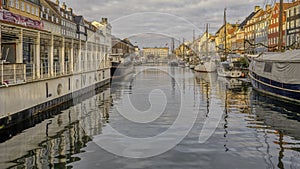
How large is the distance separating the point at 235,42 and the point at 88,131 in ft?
380

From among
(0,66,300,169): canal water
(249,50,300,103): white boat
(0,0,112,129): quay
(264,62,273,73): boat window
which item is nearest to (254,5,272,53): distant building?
(0,0,112,129): quay

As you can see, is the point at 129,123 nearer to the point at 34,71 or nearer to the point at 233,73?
the point at 34,71

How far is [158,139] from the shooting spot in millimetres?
15125

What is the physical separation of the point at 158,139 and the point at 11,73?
9.54m

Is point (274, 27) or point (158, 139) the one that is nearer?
point (158, 139)

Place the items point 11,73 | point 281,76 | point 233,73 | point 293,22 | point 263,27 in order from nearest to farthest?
point 11,73 → point 281,76 → point 233,73 → point 293,22 → point 263,27

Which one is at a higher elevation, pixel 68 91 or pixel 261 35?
pixel 261 35

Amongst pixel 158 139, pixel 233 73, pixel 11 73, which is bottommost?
pixel 158 139

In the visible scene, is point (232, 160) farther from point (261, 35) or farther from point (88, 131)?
point (261, 35)

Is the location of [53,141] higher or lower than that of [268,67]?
lower

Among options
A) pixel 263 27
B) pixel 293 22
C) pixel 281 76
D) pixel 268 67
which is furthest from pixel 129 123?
pixel 263 27

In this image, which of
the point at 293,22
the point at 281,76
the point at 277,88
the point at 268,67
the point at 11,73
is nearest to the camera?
the point at 11,73

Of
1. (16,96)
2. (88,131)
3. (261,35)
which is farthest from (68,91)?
(261,35)

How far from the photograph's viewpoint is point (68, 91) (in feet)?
Answer: 97.3
